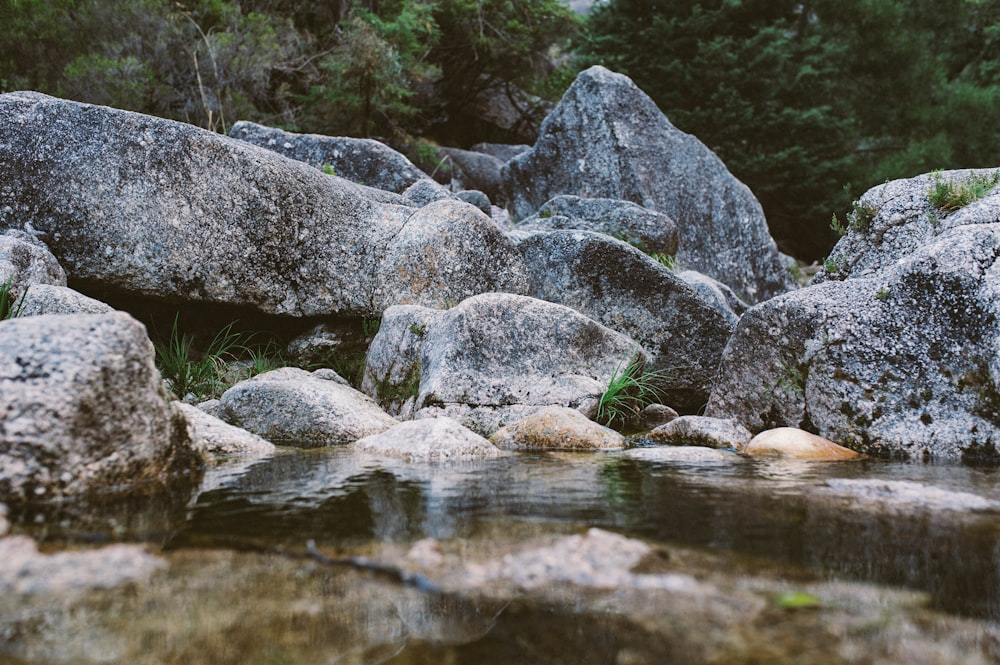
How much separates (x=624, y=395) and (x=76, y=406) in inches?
177

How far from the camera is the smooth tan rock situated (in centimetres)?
459

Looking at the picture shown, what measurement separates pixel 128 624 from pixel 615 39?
17876 mm

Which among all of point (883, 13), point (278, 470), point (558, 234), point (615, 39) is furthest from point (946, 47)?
point (278, 470)

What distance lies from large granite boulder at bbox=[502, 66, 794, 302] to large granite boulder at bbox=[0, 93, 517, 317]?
5.79 meters

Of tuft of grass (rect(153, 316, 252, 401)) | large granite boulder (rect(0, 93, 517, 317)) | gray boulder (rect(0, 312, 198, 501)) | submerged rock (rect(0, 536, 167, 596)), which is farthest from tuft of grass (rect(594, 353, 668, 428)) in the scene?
submerged rock (rect(0, 536, 167, 596))

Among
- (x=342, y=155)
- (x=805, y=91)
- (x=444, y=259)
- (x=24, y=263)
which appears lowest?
(x=24, y=263)

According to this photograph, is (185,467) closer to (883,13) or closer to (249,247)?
(249,247)

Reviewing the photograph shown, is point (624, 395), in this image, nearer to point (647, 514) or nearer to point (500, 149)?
point (647, 514)

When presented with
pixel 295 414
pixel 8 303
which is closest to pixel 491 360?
pixel 295 414

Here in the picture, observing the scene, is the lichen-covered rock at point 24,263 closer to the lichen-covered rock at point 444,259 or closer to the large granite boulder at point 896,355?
the lichen-covered rock at point 444,259

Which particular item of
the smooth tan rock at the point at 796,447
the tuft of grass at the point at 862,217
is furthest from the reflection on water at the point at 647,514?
the tuft of grass at the point at 862,217

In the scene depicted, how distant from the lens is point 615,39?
677 inches

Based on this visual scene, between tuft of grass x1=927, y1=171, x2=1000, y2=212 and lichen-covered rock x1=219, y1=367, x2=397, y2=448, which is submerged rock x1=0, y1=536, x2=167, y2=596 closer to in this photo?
lichen-covered rock x1=219, y1=367, x2=397, y2=448

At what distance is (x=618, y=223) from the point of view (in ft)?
31.9
